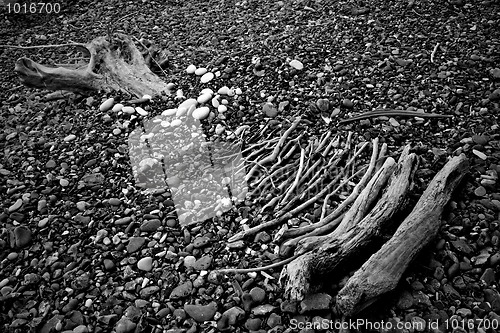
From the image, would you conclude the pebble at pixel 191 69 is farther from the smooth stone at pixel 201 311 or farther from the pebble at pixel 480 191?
the pebble at pixel 480 191

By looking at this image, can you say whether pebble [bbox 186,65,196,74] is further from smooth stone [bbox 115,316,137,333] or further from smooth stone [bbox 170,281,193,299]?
smooth stone [bbox 115,316,137,333]

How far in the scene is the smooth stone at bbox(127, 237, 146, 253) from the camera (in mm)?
1853

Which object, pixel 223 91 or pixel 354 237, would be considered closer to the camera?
pixel 354 237

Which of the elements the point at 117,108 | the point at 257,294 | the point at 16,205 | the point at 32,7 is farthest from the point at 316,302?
the point at 32,7

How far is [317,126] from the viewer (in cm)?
231

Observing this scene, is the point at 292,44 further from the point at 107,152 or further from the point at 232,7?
the point at 107,152

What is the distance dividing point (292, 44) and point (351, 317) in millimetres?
2007

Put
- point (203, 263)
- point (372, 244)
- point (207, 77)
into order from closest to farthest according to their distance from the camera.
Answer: point (372, 244) → point (203, 263) → point (207, 77)

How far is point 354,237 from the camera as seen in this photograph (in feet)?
5.24

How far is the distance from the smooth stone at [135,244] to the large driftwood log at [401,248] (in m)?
0.91

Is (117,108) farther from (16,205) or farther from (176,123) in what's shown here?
(16,205)

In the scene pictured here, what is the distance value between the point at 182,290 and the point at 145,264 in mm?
221

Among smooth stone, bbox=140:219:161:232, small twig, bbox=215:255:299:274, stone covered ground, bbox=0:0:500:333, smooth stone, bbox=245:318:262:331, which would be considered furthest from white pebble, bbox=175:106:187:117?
smooth stone, bbox=245:318:262:331

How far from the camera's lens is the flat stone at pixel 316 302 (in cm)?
150
